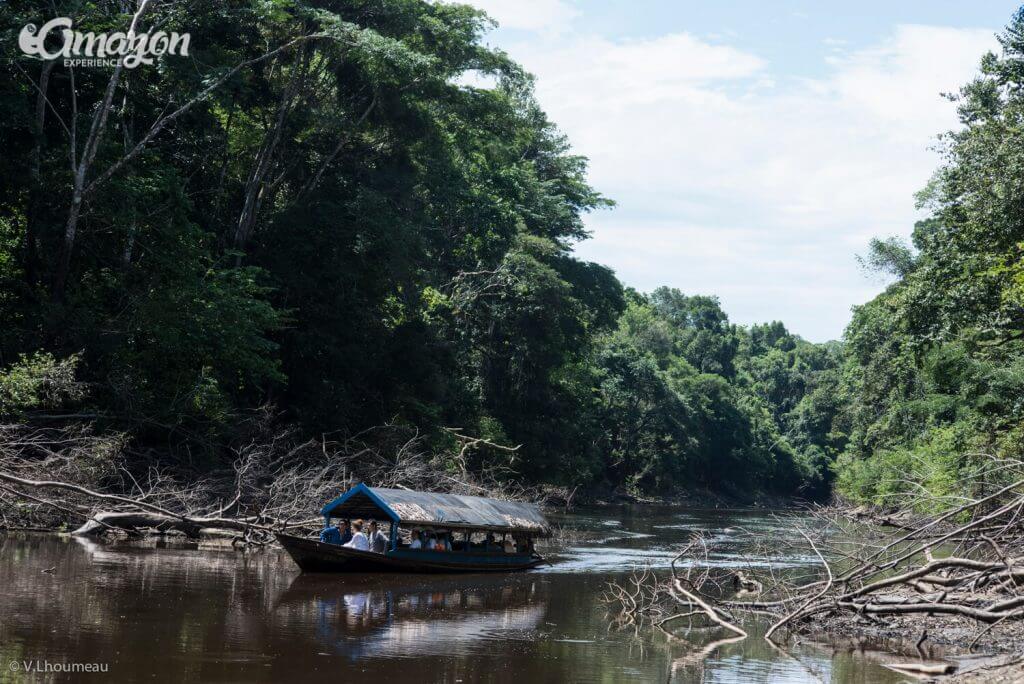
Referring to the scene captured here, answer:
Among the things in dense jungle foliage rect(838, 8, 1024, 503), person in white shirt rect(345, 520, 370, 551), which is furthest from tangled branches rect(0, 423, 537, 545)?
dense jungle foliage rect(838, 8, 1024, 503)

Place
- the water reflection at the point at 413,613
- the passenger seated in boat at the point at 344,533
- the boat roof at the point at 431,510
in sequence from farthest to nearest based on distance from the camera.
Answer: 1. the passenger seated in boat at the point at 344,533
2. the boat roof at the point at 431,510
3. the water reflection at the point at 413,613

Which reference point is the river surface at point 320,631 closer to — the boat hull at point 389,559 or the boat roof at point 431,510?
the boat hull at point 389,559

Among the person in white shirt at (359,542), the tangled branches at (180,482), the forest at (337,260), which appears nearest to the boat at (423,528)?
the person in white shirt at (359,542)

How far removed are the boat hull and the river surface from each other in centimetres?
26

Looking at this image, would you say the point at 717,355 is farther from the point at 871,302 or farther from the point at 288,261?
the point at 288,261

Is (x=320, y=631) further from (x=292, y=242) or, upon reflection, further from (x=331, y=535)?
(x=292, y=242)

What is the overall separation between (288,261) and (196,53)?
24.2ft

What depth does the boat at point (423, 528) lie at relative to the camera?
64.3 feet

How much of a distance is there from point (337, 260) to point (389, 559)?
14.4 meters

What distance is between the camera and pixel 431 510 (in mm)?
21828

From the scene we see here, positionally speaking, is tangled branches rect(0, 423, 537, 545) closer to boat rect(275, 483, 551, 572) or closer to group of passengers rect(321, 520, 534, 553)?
group of passengers rect(321, 520, 534, 553)

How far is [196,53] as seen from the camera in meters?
26.9

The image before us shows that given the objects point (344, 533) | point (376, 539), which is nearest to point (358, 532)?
point (376, 539)

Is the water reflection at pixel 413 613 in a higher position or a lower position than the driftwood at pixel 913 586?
lower
